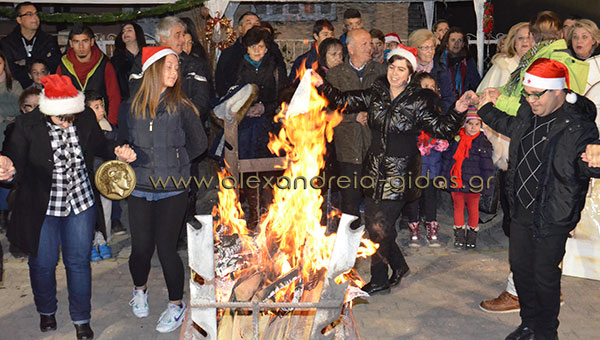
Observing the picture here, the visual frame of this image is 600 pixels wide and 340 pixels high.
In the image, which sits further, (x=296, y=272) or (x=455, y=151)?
(x=455, y=151)

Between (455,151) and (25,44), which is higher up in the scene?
(25,44)

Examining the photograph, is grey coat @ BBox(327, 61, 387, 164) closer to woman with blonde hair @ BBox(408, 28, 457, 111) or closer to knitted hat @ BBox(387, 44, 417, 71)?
knitted hat @ BBox(387, 44, 417, 71)

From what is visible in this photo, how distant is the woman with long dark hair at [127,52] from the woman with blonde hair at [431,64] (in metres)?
3.51

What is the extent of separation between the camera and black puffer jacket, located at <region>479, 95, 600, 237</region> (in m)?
4.88

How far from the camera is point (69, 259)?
5391 mm

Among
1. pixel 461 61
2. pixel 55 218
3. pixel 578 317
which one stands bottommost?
pixel 578 317

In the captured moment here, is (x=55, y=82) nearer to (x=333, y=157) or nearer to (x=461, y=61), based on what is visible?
(x=333, y=157)

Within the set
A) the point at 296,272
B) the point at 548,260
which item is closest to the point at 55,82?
the point at 296,272

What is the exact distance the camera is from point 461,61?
9.10 m

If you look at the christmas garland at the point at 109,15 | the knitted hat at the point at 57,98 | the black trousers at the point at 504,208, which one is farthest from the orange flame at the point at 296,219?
the christmas garland at the point at 109,15

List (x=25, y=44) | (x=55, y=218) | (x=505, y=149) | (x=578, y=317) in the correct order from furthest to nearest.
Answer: (x=25, y=44)
(x=505, y=149)
(x=578, y=317)
(x=55, y=218)

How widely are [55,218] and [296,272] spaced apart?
6.64 feet

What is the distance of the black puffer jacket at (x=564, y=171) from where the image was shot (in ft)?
16.0

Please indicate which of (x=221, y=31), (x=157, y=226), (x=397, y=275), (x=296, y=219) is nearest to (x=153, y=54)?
(x=157, y=226)
